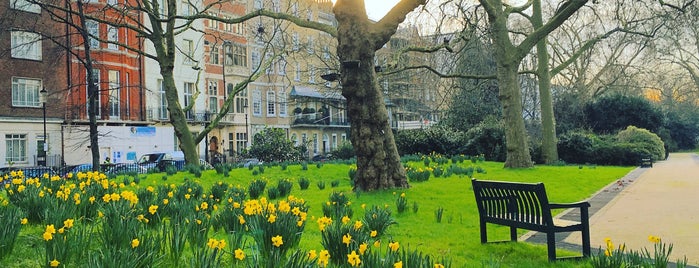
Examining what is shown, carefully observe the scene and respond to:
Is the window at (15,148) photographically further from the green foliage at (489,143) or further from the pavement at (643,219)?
the pavement at (643,219)

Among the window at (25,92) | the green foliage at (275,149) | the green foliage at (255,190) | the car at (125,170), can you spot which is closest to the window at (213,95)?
the window at (25,92)

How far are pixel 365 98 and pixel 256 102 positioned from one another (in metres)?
37.8

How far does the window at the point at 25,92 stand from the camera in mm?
31125

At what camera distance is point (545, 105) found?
24719 millimetres

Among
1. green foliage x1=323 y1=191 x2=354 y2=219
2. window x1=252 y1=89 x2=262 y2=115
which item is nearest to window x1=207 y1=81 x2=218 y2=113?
window x1=252 y1=89 x2=262 y2=115

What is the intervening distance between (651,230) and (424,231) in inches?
114

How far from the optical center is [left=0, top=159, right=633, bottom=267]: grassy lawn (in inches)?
199

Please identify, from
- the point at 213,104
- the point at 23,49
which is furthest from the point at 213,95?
the point at 23,49

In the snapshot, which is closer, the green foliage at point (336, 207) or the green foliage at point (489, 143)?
the green foliage at point (336, 207)

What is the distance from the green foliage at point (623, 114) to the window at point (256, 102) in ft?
87.8

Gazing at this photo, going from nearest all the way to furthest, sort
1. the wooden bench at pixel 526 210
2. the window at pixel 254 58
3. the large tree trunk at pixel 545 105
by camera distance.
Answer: the wooden bench at pixel 526 210 → the large tree trunk at pixel 545 105 → the window at pixel 254 58

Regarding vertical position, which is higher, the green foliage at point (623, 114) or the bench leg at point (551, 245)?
the green foliage at point (623, 114)

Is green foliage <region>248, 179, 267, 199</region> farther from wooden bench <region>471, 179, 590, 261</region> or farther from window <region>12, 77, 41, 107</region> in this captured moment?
window <region>12, 77, 41, 107</region>

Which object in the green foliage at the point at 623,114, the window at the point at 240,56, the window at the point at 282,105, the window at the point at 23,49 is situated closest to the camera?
the window at the point at 23,49
